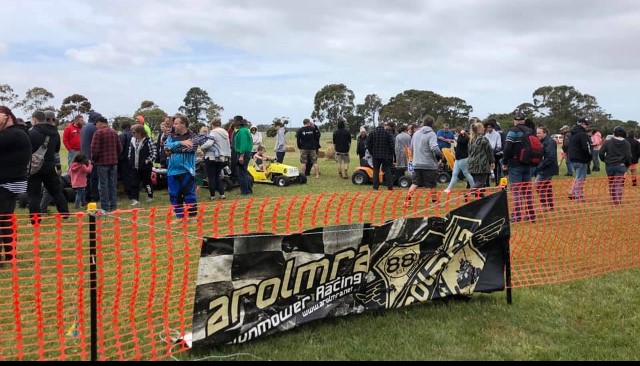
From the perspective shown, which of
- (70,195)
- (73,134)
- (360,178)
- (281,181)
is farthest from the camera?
(360,178)

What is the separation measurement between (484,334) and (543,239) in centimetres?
322

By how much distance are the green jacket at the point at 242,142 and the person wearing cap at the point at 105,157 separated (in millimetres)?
3078

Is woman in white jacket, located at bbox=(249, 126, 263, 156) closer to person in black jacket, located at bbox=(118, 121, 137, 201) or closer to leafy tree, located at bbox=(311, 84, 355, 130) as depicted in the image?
person in black jacket, located at bbox=(118, 121, 137, 201)

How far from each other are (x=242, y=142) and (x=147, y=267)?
19.5ft

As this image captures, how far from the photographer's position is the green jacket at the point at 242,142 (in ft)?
35.9

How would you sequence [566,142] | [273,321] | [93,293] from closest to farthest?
[93,293], [273,321], [566,142]

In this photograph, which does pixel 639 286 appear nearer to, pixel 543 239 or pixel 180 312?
pixel 543 239

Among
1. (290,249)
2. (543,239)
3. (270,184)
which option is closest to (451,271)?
(290,249)

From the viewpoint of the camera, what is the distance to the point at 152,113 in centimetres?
6169

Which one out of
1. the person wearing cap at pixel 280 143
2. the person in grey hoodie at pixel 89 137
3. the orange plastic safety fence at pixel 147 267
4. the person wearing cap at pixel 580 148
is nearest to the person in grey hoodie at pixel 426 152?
the orange plastic safety fence at pixel 147 267

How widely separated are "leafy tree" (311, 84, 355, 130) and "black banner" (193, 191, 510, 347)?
7288 cm

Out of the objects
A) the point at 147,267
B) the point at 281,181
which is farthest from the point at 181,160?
the point at 281,181

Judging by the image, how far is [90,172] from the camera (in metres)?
9.05

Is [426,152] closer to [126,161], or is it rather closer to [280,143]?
[126,161]
